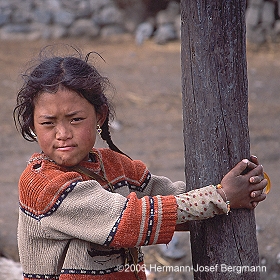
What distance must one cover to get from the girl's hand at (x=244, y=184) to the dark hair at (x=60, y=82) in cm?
56

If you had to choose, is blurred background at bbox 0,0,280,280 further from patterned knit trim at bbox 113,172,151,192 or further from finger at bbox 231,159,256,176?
finger at bbox 231,159,256,176

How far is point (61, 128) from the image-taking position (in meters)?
2.04

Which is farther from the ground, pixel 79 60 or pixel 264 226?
pixel 79 60

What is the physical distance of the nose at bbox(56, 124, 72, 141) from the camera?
2031mm

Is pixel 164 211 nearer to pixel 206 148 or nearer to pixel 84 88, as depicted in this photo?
pixel 206 148

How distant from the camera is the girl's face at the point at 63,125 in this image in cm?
205

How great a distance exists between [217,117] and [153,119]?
525 cm

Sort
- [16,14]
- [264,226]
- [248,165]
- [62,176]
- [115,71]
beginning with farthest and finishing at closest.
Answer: [16,14], [115,71], [264,226], [248,165], [62,176]

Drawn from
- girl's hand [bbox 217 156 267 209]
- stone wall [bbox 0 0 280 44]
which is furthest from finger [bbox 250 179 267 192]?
stone wall [bbox 0 0 280 44]

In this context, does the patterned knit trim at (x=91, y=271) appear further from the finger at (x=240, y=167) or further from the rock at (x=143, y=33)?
the rock at (x=143, y=33)

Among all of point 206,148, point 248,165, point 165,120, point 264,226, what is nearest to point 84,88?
point 206,148

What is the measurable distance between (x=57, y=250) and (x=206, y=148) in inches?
27.0

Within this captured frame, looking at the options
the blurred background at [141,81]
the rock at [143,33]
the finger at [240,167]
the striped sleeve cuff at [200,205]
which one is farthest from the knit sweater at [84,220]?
the rock at [143,33]

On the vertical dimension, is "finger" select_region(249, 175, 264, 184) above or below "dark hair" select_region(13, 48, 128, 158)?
below
